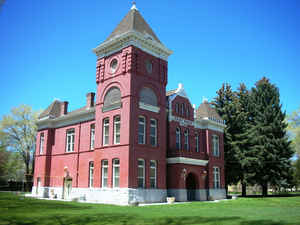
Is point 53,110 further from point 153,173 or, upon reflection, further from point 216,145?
point 216,145

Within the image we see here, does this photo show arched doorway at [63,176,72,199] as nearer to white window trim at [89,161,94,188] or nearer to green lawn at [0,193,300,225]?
white window trim at [89,161,94,188]

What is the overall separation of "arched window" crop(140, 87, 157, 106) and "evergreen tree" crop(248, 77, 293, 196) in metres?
16.6

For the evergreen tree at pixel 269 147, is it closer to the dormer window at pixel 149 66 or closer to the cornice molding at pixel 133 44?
the cornice molding at pixel 133 44

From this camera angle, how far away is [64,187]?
3062cm

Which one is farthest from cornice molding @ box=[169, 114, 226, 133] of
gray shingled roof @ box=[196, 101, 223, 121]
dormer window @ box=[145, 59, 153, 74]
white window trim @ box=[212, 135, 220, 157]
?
dormer window @ box=[145, 59, 153, 74]

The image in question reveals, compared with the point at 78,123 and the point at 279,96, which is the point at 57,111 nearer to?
the point at 78,123

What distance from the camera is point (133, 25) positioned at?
2622 centimetres

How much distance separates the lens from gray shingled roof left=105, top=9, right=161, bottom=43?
26.5 meters

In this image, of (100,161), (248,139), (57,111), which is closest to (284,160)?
(248,139)

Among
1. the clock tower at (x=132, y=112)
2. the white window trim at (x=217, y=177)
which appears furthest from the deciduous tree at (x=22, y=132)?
the white window trim at (x=217, y=177)

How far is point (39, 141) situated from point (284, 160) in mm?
30897

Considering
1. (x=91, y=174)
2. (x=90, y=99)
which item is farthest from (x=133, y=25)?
(x=91, y=174)

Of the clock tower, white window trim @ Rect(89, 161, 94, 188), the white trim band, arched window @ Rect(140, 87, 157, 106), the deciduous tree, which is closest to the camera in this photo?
the clock tower

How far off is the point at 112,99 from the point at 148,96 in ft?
10.7
